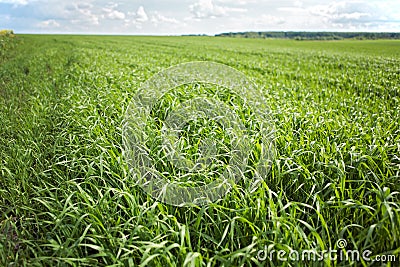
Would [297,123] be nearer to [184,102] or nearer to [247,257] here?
[184,102]

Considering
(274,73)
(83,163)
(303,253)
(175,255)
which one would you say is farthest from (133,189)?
(274,73)

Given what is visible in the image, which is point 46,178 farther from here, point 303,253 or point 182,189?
point 303,253

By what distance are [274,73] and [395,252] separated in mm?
9862

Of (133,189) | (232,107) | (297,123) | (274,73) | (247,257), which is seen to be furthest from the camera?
(274,73)

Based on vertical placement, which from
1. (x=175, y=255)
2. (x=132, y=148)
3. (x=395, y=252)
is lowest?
(x=175, y=255)

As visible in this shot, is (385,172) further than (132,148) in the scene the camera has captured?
No

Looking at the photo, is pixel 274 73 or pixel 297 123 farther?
pixel 274 73

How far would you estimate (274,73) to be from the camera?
11555 millimetres

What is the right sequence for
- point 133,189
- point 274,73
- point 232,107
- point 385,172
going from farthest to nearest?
1. point 274,73
2. point 232,107
3. point 385,172
4. point 133,189

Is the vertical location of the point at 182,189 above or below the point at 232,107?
below

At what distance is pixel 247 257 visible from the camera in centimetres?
215

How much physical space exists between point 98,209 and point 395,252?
6.61 ft

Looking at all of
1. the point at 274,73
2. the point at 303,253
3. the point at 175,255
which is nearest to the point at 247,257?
the point at 303,253

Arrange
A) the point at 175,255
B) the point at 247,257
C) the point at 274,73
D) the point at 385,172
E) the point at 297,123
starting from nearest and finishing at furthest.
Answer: the point at 247,257 → the point at 175,255 → the point at 385,172 → the point at 297,123 → the point at 274,73
